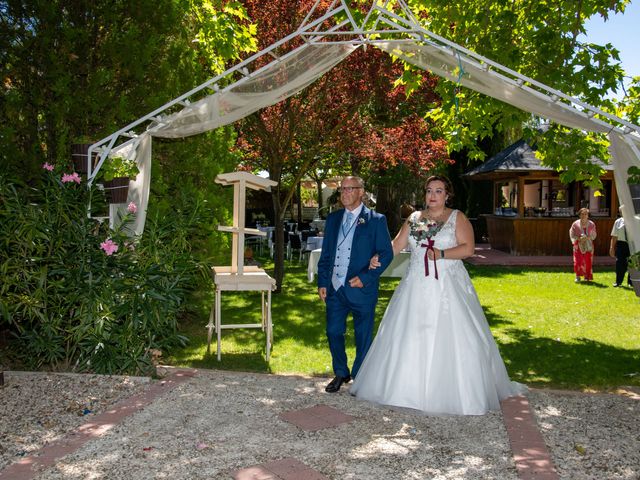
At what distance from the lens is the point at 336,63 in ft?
21.7

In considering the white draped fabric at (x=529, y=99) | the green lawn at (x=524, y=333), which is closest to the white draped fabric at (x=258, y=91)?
the white draped fabric at (x=529, y=99)

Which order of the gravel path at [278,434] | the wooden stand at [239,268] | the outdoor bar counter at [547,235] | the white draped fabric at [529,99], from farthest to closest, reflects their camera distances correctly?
1. the outdoor bar counter at [547,235]
2. the wooden stand at [239,268]
3. the white draped fabric at [529,99]
4. the gravel path at [278,434]

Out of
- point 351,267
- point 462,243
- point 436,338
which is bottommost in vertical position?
point 436,338

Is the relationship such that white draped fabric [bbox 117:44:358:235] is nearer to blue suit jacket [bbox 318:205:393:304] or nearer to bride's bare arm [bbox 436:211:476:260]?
blue suit jacket [bbox 318:205:393:304]

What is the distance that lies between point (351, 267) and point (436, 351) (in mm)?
1105

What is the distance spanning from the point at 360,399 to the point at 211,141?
5368mm

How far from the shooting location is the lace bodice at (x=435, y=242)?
5.51 m

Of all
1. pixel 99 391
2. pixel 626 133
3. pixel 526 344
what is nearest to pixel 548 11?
pixel 626 133

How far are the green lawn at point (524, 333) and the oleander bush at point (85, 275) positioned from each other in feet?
4.00

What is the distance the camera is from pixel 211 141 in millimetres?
9555

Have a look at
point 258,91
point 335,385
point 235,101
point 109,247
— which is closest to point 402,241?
point 335,385

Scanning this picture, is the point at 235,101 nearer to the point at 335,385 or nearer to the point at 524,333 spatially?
the point at 335,385

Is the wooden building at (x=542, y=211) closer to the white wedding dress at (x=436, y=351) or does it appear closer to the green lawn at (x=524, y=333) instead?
the green lawn at (x=524, y=333)

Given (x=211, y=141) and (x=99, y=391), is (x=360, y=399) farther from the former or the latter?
(x=211, y=141)
